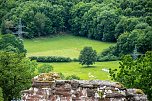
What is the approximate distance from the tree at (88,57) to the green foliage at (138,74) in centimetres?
7343

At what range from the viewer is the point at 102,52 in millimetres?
138125

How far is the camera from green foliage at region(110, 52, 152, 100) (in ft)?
151

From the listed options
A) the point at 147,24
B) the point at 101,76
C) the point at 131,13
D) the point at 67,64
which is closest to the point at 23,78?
the point at 101,76

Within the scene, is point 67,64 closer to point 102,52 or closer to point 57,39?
point 102,52

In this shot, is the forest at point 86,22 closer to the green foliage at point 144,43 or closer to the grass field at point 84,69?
the green foliage at point 144,43

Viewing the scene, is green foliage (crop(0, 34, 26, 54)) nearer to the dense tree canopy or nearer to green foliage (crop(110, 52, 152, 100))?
the dense tree canopy

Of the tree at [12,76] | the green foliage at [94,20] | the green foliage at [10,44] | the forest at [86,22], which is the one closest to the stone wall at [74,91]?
the tree at [12,76]

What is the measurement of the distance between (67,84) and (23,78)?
4093 centimetres

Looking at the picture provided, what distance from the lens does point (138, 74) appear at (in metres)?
48.0

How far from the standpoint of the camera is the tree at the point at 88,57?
126081 mm

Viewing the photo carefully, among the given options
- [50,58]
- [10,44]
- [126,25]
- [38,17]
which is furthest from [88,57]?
[38,17]

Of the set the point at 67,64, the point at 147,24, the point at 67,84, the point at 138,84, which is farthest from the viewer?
the point at 147,24

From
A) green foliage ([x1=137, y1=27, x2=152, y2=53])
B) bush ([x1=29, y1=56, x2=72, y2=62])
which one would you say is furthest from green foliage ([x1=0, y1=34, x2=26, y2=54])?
green foliage ([x1=137, y1=27, x2=152, y2=53])

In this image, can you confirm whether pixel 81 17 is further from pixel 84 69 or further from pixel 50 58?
pixel 84 69
